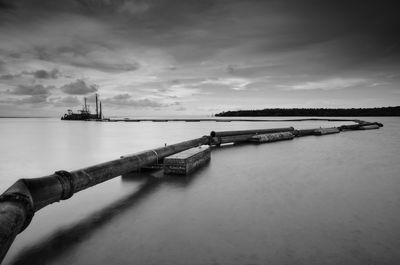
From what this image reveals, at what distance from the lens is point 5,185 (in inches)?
332

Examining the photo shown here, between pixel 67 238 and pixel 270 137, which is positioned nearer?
pixel 67 238

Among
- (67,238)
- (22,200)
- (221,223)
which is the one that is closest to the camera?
(22,200)

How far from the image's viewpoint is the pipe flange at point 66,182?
17.0 ft

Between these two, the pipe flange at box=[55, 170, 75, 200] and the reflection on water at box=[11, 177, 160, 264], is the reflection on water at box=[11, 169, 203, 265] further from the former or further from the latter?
the pipe flange at box=[55, 170, 75, 200]

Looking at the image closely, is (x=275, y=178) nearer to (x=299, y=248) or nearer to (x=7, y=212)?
(x=299, y=248)

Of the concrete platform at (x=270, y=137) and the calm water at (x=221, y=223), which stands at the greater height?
the concrete platform at (x=270, y=137)

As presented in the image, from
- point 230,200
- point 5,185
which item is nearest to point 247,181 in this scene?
point 230,200

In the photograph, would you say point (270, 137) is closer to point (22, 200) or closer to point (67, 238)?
point (67, 238)

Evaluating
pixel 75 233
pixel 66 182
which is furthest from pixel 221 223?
pixel 66 182

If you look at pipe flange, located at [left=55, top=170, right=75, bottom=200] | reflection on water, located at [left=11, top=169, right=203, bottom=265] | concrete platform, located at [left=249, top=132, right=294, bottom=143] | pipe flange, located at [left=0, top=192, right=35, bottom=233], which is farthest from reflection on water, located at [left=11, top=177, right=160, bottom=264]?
concrete platform, located at [left=249, top=132, right=294, bottom=143]

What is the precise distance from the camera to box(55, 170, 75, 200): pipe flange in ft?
17.0

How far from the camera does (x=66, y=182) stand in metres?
5.27

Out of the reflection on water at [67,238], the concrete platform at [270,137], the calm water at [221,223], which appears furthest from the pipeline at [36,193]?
the concrete platform at [270,137]

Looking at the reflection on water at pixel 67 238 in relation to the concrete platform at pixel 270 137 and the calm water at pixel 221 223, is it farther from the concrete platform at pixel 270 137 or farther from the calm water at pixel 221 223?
the concrete platform at pixel 270 137
